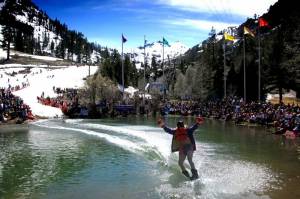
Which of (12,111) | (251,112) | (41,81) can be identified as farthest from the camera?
(41,81)

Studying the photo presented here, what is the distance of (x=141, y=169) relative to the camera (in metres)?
23.5

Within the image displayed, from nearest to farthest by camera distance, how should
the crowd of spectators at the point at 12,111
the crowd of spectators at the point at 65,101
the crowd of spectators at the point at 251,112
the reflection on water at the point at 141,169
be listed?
the reflection on water at the point at 141,169 → the crowd of spectators at the point at 251,112 → the crowd of spectators at the point at 12,111 → the crowd of spectators at the point at 65,101

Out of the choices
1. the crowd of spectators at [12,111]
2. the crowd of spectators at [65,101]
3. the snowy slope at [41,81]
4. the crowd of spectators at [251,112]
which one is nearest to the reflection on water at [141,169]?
the crowd of spectators at [251,112]

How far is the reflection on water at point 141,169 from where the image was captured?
18000 millimetres

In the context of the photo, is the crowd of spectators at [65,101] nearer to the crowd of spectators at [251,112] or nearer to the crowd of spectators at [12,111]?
the crowd of spectators at [12,111]

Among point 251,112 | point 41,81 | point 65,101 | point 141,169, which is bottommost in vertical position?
point 141,169

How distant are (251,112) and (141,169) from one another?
→ 37709 millimetres

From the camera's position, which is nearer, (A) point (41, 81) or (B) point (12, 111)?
(B) point (12, 111)

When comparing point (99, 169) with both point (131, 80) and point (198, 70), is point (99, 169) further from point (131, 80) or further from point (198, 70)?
point (131, 80)

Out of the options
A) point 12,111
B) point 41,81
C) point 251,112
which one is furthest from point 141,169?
point 41,81

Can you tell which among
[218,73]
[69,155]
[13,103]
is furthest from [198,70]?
[69,155]

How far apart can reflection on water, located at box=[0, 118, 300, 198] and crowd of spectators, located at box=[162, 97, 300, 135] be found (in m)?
6.31

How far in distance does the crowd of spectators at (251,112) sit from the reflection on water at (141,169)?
631cm

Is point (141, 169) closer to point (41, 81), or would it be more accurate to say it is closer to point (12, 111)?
point (12, 111)
